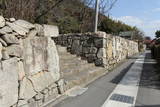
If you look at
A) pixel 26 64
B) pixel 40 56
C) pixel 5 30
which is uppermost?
pixel 5 30

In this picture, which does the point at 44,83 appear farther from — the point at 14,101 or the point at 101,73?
the point at 101,73

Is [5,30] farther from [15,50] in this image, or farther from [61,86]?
[61,86]

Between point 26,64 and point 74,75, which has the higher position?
point 26,64

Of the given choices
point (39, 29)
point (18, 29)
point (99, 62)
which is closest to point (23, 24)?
point (18, 29)

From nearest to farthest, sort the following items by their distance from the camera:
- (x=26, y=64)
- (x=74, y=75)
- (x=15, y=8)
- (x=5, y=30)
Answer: (x=5, y=30) < (x=26, y=64) < (x=15, y=8) < (x=74, y=75)

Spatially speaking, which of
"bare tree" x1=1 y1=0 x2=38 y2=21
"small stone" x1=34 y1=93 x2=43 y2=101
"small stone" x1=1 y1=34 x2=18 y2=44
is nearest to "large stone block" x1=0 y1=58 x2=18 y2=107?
"small stone" x1=1 y1=34 x2=18 y2=44

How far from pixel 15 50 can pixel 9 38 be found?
19 centimetres

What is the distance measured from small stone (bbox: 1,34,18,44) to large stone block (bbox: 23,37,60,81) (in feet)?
0.83

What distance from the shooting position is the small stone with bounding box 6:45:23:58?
8.29 ft

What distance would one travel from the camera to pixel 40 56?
326cm

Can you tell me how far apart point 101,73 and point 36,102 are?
405 centimetres

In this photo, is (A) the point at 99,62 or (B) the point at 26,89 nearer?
(B) the point at 26,89

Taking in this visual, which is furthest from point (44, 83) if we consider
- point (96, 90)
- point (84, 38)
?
point (84, 38)

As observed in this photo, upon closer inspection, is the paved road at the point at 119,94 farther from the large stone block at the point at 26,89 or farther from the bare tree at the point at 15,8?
the bare tree at the point at 15,8
